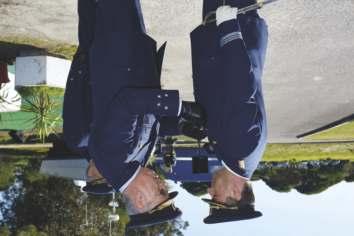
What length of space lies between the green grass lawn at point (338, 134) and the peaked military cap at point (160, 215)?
30.8 feet

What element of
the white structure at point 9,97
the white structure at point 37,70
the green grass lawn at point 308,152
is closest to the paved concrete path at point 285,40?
the white structure at point 37,70

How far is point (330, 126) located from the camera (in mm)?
11672

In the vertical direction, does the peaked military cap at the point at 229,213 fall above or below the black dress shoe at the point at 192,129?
below

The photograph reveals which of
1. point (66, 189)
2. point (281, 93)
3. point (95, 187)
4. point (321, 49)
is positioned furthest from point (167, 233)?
point (95, 187)

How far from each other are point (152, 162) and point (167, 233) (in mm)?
14836

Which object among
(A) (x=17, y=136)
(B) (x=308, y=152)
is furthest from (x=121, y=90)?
(B) (x=308, y=152)

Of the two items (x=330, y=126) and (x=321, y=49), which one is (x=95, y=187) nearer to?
(x=321, y=49)

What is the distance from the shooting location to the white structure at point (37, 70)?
6.15 meters

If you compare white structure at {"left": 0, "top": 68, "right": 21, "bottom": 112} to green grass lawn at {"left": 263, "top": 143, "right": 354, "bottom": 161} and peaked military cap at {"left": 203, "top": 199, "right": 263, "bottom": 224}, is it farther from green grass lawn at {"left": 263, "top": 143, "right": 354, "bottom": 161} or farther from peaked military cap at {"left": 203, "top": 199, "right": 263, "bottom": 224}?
green grass lawn at {"left": 263, "top": 143, "right": 354, "bottom": 161}

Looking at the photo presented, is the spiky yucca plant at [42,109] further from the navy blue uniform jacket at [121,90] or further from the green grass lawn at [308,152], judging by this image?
the green grass lawn at [308,152]

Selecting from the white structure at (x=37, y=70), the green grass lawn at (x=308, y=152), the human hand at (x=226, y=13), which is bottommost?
the green grass lawn at (x=308, y=152)

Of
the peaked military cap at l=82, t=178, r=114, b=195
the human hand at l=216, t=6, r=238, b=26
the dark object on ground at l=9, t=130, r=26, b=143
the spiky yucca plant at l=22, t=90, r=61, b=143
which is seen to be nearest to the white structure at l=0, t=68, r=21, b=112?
the spiky yucca plant at l=22, t=90, r=61, b=143

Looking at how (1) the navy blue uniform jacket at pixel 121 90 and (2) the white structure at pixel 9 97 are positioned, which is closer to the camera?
(1) the navy blue uniform jacket at pixel 121 90

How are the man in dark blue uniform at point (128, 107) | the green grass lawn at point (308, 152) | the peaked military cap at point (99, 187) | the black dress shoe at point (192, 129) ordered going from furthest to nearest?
the green grass lawn at point (308, 152) → the peaked military cap at point (99, 187) → the black dress shoe at point (192, 129) → the man in dark blue uniform at point (128, 107)
